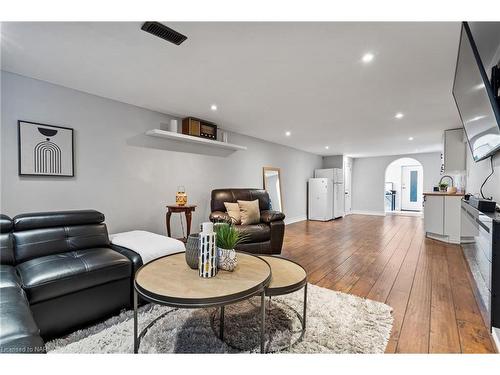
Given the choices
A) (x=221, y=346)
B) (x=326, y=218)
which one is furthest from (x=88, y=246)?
(x=326, y=218)

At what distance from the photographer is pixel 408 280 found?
8.88 feet

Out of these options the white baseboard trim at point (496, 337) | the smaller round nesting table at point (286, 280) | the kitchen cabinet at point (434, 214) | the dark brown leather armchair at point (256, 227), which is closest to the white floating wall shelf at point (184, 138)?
the dark brown leather armchair at point (256, 227)

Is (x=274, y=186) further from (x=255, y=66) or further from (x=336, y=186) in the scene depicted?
(x=255, y=66)

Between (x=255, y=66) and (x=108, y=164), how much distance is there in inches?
86.6

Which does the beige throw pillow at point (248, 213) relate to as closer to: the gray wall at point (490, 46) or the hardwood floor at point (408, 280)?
the hardwood floor at point (408, 280)

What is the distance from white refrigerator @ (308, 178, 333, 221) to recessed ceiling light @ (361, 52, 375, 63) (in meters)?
5.28

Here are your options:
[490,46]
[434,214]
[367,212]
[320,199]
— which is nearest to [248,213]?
[490,46]

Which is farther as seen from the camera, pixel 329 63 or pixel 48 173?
pixel 48 173

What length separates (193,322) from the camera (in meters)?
1.80

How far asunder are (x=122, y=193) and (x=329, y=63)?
2.88 m

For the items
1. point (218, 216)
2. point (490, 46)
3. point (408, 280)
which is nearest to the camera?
point (490, 46)
